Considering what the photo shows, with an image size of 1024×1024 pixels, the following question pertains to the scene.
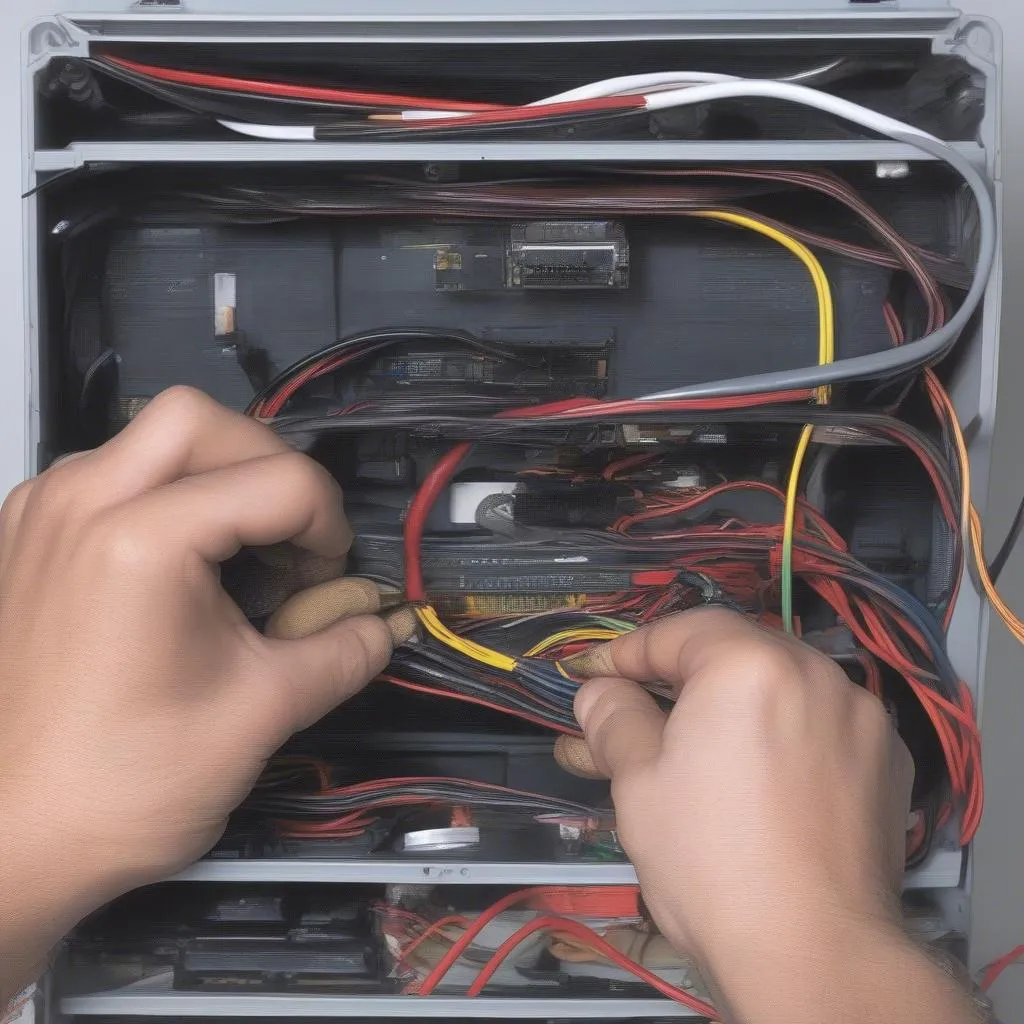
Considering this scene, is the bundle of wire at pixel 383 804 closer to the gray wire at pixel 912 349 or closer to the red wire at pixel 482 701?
the red wire at pixel 482 701

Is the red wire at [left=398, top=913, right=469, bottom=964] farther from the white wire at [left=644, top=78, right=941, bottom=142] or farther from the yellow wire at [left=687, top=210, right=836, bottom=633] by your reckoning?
the white wire at [left=644, top=78, right=941, bottom=142]

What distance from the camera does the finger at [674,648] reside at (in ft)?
2.31

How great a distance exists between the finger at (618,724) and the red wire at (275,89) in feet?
1.83

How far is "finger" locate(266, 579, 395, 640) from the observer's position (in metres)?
0.83

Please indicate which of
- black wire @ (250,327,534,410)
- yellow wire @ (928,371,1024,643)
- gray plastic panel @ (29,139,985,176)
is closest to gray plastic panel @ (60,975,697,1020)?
yellow wire @ (928,371,1024,643)

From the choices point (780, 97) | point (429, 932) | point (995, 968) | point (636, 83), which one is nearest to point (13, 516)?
point (429, 932)

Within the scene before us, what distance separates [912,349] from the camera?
0.77 meters

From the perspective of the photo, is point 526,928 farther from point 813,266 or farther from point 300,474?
point 813,266

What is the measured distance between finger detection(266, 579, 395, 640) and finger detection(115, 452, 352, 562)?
11cm

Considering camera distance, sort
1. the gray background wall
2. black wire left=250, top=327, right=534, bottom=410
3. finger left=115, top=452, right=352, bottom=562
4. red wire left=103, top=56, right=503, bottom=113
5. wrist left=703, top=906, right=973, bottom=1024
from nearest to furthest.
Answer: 1. wrist left=703, top=906, right=973, bottom=1024
2. finger left=115, top=452, right=352, bottom=562
3. red wire left=103, top=56, right=503, bottom=113
4. black wire left=250, top=327, right=534, bottom=410
5. the gray background wall

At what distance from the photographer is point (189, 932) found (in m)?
0.91

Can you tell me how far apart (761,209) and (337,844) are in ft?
2.63

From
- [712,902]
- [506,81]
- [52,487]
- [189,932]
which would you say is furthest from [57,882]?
[506,81]

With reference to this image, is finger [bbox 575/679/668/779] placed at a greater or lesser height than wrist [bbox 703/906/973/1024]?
greater
